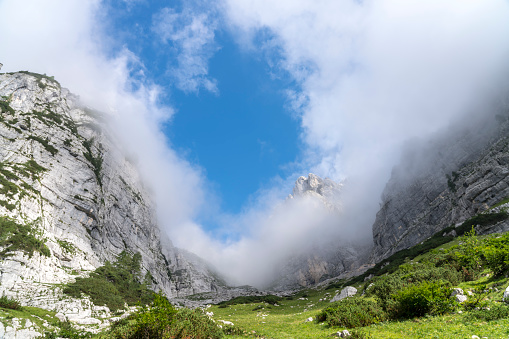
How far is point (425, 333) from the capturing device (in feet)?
39.2

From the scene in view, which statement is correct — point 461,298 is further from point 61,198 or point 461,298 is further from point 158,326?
point 61,198

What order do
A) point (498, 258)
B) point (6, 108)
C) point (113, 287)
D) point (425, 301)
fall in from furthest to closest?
point (6, 108) → point (113, 287) → point (498, 258) → point (425, 301)

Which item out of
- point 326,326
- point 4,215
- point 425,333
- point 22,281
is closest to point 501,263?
point 425,333

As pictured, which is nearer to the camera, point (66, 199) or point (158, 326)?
point (158, 326)

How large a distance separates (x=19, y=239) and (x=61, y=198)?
3338cm

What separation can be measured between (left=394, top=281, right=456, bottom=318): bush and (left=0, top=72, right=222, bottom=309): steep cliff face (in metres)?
58.8

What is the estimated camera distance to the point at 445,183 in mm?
108062

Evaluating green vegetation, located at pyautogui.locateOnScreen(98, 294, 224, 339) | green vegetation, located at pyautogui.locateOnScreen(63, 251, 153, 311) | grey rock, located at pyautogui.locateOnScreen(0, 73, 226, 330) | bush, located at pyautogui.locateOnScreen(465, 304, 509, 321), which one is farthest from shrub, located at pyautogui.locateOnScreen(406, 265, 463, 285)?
grey rock, located at pyautogui.locateOnScreen(0, 73, 226, 330)

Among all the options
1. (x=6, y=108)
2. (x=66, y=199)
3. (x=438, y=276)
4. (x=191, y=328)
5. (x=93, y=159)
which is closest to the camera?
(x=191, y=328)

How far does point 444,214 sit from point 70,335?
391 feet

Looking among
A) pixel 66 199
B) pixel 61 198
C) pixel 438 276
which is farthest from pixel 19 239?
pixel 438 276

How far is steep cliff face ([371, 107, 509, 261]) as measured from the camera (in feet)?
244

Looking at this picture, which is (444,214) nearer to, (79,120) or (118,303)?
(118,303)

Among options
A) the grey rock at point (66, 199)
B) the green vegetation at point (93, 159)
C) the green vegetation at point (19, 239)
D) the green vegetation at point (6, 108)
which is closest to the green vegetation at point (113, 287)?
the grey rock at point (66, 199)
